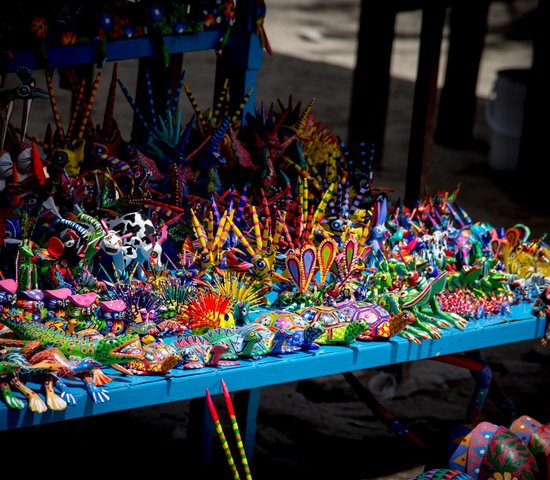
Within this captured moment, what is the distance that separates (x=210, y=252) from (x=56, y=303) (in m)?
0.59

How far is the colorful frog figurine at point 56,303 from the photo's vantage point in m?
3.03

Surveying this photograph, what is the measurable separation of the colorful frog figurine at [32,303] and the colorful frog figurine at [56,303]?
18mm

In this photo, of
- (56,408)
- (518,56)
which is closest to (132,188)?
(56,408)

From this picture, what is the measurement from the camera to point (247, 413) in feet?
12.4

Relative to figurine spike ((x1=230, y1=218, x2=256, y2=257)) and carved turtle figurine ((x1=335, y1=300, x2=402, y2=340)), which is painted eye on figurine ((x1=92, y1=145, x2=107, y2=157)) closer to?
figurine spike ((x1=230, y1=218, x2=256, y2=257))

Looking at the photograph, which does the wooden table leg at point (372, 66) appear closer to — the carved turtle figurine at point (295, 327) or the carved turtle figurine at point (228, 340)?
the carved turtle figurine at point (295, 327)

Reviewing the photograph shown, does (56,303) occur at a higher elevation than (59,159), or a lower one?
lower

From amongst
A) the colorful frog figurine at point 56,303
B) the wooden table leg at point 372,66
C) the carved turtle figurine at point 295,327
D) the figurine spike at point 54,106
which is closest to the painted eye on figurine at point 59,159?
the figurine spike at point 54,106

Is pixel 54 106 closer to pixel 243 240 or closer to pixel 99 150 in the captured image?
pixel 99 150

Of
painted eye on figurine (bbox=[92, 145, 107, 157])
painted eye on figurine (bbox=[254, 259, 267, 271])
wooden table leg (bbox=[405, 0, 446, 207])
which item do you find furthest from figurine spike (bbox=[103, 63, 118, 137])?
wooden table leg (bbox=[405, 0, 446, 207])

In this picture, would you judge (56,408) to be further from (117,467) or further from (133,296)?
(117,467)

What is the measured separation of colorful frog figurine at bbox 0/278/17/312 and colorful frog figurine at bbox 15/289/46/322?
0.06 ft

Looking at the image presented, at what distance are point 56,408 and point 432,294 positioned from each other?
4.62ft

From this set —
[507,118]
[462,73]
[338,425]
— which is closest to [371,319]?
[338,425]
